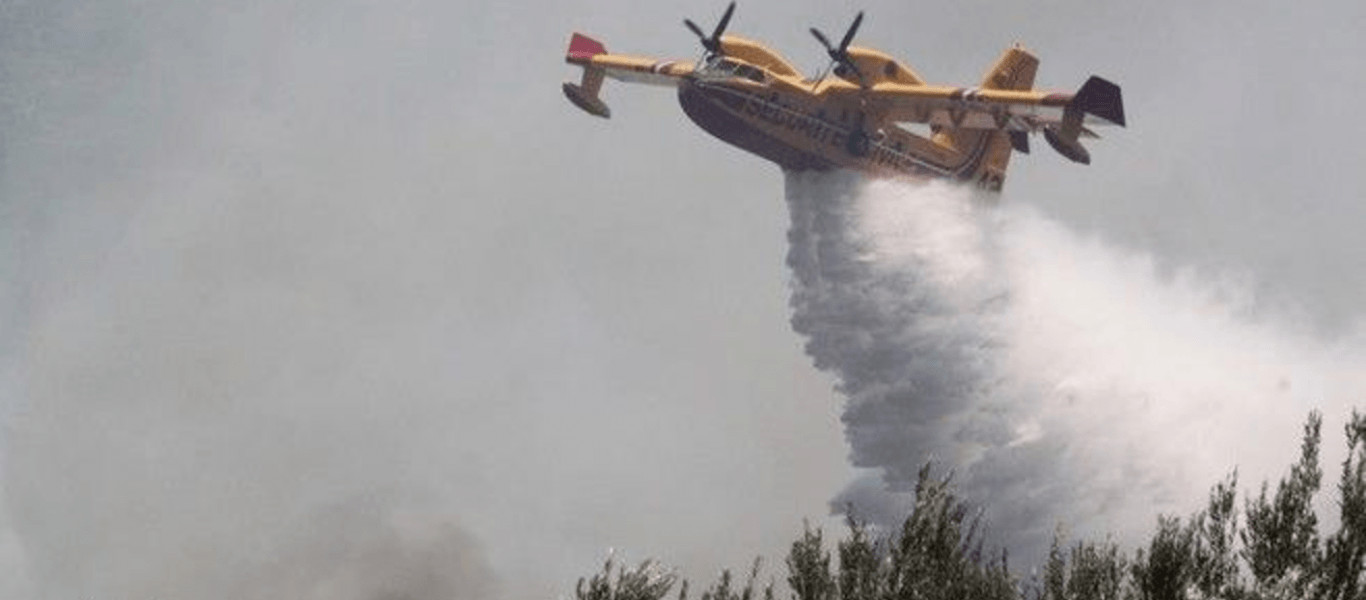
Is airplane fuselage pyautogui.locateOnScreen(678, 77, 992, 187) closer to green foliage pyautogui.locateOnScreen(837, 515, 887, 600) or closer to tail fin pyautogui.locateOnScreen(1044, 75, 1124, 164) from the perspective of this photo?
tail fin pyautogui.locateOnScreen(1044, 75, 1124, 164)

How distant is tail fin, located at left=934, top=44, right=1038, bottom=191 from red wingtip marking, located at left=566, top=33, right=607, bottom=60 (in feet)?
52.0

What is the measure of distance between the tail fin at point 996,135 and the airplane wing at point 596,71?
45.1ft

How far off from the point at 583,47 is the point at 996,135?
768 inches

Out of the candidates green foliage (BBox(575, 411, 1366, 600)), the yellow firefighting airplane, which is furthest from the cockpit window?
green foliage (BBox(575, 411, 1366, 600))

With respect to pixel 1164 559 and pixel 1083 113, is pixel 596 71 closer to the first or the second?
pixel 1083 113

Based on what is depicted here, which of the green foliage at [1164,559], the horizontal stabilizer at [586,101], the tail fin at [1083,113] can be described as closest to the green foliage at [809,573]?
the green foliage at [1164,559]

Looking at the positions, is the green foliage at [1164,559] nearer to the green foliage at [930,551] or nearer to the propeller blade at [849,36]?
the green foliage at [930,551]

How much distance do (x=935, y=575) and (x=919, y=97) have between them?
34741mm

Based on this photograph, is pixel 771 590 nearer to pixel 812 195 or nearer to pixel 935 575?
pixel 935 575

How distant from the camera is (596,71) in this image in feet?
222

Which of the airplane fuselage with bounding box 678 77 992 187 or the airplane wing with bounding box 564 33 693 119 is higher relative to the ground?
the airplane wing with bounding box 564 33 693 119

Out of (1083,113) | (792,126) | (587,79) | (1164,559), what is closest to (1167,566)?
(1164,559)

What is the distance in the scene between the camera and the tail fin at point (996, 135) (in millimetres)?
68750

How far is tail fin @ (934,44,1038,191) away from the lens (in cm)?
6875
